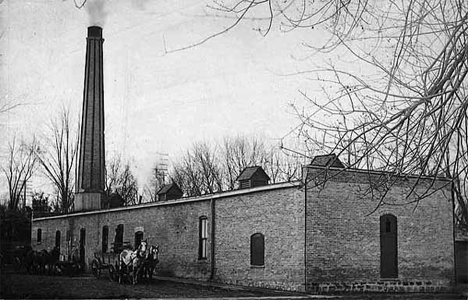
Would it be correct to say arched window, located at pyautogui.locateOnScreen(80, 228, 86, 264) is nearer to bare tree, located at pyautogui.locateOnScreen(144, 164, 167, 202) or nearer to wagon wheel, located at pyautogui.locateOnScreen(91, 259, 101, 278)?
wagon wheel, located at pyautogui.locateOnScreen(91, 259, 101, 278)

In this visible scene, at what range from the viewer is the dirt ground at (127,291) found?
46.1 feet

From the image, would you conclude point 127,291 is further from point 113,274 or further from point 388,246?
point 388,246

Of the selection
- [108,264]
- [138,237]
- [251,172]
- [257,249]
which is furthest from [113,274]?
[251,172]

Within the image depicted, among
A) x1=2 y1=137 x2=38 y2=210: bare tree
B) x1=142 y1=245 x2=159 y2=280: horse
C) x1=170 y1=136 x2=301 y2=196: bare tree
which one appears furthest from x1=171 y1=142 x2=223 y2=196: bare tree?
x1=2 y1=137 x2=38 y2=210: bare tree

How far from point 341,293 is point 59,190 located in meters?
21.9

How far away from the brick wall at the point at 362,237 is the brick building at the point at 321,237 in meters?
0.03

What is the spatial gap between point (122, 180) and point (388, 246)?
74.6 ft

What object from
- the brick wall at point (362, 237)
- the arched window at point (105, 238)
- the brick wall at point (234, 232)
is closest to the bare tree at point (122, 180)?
the arched window at point (105, 238)

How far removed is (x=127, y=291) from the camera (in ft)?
61.4


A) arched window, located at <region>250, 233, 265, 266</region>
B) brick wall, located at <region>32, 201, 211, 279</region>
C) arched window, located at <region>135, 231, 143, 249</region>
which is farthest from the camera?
arched window, located at <region>135, 231, 143, 249</region>

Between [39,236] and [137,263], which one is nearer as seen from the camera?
[137,263]

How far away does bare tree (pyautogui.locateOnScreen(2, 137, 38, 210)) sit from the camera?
12391 millimetres

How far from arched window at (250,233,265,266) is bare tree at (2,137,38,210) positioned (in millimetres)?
8159

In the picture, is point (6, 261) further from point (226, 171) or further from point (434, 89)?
point (226, 171)
